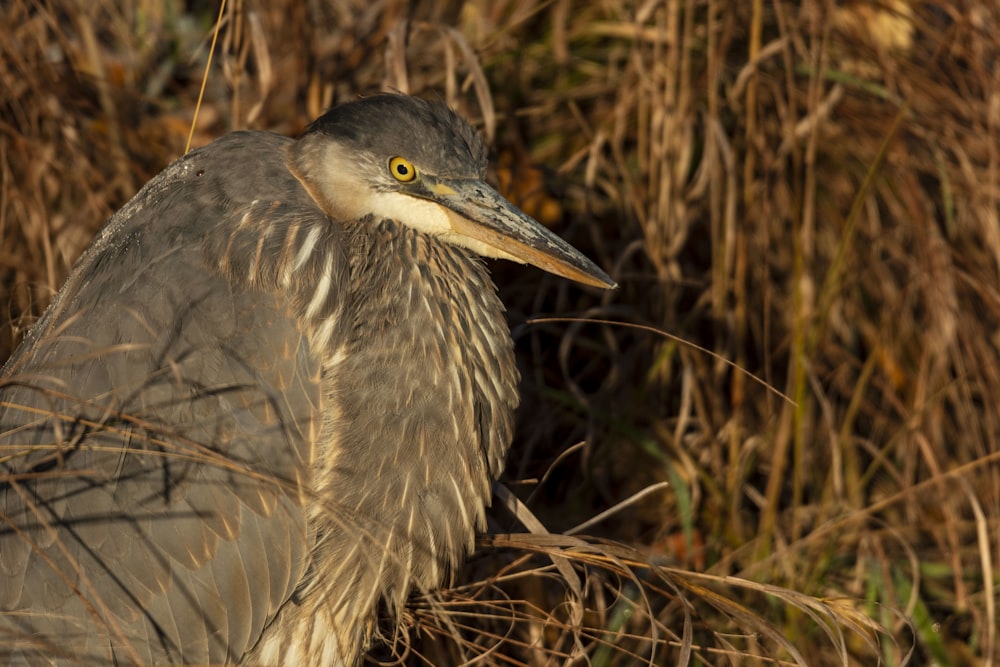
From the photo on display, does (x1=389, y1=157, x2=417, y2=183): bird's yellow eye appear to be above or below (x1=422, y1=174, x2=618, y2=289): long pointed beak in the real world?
above

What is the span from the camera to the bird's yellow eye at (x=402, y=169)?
2.16m

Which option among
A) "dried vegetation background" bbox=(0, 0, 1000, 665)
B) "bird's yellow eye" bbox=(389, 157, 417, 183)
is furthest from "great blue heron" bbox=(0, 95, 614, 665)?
"dried vegetation background" bbox=(0, 0, 1000, 665)

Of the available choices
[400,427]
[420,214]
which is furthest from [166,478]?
[420,214]

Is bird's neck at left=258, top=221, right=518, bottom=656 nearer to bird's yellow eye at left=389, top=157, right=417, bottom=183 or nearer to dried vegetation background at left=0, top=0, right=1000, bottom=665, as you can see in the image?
bird's yellow eye at left=389, top=157, right=417, bottom=183

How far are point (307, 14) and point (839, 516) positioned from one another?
6.29 feet

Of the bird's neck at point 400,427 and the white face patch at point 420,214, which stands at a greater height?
the white face patch at point 420,214

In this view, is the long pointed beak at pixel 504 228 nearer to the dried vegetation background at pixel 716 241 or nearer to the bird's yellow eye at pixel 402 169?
the bird's yellow eye at pixel 402 169

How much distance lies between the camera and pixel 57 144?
3.01 m

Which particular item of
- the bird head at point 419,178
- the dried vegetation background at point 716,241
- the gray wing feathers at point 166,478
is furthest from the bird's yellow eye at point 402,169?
the dried vegetation background at point 716,241

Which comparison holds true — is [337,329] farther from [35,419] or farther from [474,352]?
[35,419]

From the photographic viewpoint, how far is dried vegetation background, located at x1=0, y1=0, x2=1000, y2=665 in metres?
2.83

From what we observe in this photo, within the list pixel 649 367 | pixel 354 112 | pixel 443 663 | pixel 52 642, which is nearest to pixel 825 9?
pixel 649 367

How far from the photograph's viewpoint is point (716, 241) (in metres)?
2.97

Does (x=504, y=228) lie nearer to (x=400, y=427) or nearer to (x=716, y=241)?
(x=400, y=427)
